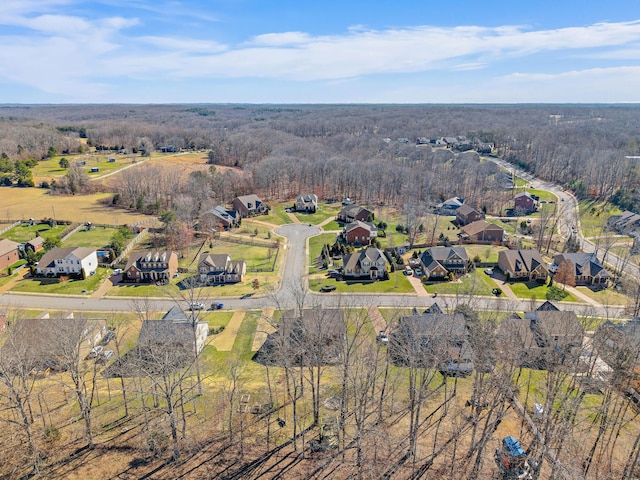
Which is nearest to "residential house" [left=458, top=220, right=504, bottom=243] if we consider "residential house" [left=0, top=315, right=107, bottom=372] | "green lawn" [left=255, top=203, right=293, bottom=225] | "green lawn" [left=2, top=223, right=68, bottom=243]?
"green lawn" [left=255, top=203, right=293, bottom=225]

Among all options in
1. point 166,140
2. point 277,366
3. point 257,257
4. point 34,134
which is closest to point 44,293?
point 257,257

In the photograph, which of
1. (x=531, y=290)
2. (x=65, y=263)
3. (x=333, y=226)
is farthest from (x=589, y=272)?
(x=65, y=263)

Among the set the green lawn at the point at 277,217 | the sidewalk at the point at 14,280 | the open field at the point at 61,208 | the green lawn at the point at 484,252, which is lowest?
the sidewalk at the point at 14,280

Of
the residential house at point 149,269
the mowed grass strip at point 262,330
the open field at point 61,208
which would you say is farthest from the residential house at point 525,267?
the open field at point 61,208

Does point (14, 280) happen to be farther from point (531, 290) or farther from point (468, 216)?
point (468, 216)

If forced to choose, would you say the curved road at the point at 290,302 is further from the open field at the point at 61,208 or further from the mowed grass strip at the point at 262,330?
the open field at the point at 61,208

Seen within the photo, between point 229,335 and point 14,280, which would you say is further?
point 14,280
